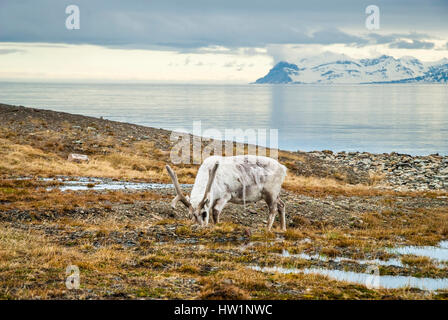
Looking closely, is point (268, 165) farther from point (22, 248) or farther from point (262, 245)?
point (22, 248)

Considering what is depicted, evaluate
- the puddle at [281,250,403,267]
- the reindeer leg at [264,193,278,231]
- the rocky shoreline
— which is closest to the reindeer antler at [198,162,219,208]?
the reindeer leg at [264,193,278,231]

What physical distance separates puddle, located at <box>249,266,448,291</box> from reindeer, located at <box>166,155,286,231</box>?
4785 mm

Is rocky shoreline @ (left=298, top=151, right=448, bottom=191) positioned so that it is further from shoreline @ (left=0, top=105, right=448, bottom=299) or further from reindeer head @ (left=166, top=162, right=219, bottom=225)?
reindeer head @ (left=166, top=162, right=219, bottom=225)

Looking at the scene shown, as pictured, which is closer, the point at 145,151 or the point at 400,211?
the point at 400,211

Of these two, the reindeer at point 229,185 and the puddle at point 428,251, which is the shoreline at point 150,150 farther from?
the puddle at point 428,251

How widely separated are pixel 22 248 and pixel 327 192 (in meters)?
22.9

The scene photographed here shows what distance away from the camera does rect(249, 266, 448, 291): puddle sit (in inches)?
433

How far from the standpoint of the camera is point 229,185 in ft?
57.7

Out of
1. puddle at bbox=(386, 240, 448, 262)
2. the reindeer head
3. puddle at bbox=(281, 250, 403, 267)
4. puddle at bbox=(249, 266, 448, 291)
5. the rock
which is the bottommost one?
→ puddle at bbox=(386, 240, 448, 262)

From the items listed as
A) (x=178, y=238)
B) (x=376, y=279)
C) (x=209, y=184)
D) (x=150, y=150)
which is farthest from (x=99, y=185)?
(x=376, y=279)

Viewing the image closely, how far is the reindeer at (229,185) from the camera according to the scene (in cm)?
1667

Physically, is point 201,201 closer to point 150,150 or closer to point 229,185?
point 229,185

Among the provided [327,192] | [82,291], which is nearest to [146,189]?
[327,192]

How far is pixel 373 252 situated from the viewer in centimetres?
1467
